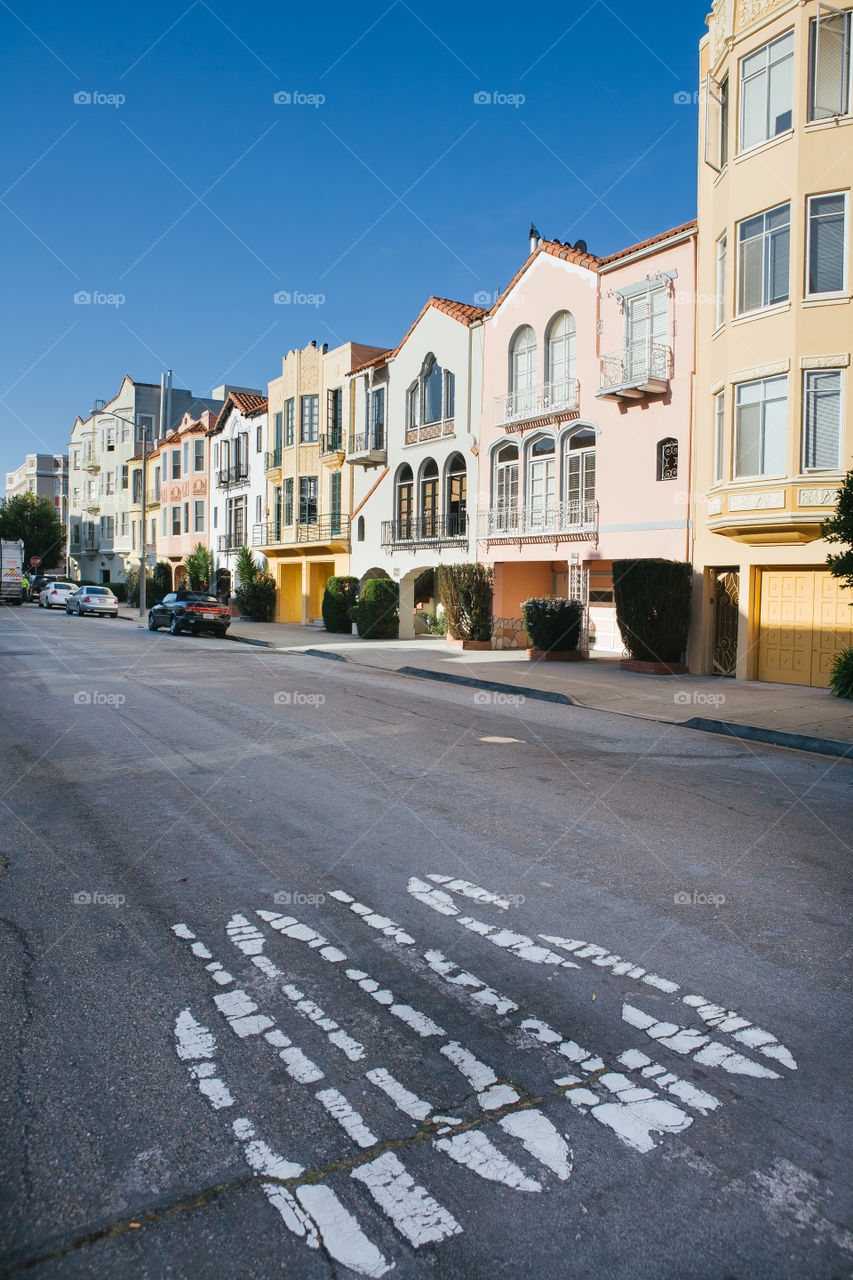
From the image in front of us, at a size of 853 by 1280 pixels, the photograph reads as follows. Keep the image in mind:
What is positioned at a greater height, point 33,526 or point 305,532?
point 33,526

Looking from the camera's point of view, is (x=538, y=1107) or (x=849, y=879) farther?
(x=849, y=879)

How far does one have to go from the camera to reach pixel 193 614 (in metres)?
30.5

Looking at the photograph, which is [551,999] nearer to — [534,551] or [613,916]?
[613,916]

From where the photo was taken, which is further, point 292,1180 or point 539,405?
point 539,405

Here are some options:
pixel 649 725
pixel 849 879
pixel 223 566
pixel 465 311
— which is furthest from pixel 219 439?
pixel 849 879

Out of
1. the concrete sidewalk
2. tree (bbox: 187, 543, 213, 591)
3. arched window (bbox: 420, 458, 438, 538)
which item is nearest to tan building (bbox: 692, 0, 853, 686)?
the concrete sidewalk

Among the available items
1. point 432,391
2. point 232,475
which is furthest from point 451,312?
point 232,475

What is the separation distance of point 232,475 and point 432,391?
18792mm

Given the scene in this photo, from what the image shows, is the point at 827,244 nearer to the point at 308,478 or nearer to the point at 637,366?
A: the point at 637,366

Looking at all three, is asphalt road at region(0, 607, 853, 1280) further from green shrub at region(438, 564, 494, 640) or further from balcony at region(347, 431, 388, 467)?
balcony at region(347, 431, 388, 467)

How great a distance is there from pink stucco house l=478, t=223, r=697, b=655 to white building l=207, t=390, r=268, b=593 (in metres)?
18.4

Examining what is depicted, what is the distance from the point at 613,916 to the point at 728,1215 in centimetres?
241

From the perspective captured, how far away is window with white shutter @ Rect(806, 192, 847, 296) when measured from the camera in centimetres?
1580

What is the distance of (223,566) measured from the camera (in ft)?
152
